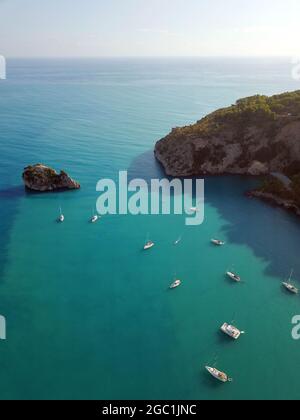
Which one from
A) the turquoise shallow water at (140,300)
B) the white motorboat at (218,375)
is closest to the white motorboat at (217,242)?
the turquoise shallow water at (140,300)

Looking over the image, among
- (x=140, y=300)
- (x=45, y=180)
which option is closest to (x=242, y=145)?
(x=45, y=180)

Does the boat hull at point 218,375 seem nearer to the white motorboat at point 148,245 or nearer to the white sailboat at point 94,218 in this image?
the white motorboat at point 148,245

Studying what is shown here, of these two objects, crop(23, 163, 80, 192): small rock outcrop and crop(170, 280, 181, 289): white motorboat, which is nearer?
crop(170, 280, 181, 289): white motorboat

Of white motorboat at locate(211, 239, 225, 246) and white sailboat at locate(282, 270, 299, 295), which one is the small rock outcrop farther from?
white sailboat at locate(282, 270, 299, 295)

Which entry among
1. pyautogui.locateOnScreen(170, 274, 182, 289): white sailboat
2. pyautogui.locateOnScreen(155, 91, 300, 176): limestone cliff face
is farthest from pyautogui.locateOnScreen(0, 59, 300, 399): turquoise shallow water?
pyautogui.locateOnScreen(155, 91, 300, 176): limestone cliff face

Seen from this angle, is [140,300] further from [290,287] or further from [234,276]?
[290,287]

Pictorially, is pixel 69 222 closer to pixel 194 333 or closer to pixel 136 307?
pixel 136 307
